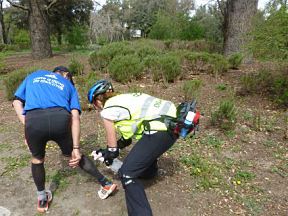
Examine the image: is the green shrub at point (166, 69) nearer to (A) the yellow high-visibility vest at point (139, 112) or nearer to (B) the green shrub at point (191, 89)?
(B) the green shrub at point (191, 89)

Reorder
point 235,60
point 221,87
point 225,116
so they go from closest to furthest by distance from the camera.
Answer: point 225,116
point 221,87
point 235,60

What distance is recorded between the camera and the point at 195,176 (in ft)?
12.1

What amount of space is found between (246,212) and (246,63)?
7.51 m

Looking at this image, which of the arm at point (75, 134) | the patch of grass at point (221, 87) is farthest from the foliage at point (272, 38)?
the arm at point (75, 134)

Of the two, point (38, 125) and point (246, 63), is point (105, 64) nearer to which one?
point (246, 63)

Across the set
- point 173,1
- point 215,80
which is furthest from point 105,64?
point 173,1

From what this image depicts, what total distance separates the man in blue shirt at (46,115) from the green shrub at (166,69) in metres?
4.53

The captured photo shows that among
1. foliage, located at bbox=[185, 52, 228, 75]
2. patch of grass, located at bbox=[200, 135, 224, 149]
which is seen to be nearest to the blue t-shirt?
patch of grass, located at bbox=[200, 135, 224, 149]

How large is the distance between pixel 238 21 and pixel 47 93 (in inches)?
315

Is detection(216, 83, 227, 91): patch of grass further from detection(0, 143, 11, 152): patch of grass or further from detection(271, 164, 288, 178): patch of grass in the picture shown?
detection(0, 143, 11, 152): patch of grass

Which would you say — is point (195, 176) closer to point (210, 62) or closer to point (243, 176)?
point (243, 176)

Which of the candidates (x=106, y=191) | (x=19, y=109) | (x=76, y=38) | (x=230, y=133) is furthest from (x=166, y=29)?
(x=19, y=109)

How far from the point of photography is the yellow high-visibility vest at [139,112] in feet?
8.72

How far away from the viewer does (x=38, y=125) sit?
265 cm
